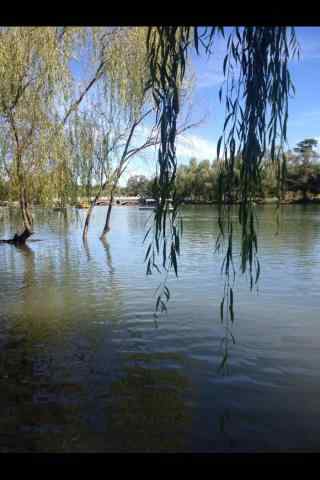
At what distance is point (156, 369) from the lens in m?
4.57

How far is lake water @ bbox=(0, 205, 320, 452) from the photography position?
3.34 meters

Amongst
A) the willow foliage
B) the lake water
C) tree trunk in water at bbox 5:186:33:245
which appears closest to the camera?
the willow foliage

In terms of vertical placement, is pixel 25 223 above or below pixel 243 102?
below

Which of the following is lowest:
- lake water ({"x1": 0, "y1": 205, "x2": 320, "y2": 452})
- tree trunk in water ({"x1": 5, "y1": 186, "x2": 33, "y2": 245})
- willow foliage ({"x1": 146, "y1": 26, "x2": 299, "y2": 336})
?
lake water ({"x1": 0, "y1": 205, "x2": 320, "y2": 452})

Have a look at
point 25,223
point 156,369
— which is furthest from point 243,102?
point 25,223

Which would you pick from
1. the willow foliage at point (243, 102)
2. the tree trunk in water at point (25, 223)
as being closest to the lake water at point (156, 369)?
the willow foliage at point (243, 102)

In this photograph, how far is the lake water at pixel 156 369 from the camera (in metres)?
3.34

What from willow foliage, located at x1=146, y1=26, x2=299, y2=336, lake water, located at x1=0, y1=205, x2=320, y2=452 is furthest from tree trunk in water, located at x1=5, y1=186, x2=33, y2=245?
willow foliage, located at x1=146, y1=26, x2=299, y2=336

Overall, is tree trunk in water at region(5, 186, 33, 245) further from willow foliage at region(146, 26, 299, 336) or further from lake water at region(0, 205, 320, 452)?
willow foliage at region(146, 26, 299, 336)

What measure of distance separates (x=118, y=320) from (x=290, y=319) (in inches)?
90.2

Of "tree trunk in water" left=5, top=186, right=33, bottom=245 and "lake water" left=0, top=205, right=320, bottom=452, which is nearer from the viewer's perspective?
"lake water" left=0, top=205, right=320, bottom=452

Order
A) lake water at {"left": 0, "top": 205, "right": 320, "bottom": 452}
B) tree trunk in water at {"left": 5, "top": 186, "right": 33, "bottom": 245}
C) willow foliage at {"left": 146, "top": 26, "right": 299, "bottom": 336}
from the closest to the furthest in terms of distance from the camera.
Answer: willow foliage at {"left": 146, "top": 26, "right": 299, "bottom": 336}
lake water at {"left": 0, "top": 205, "right": 320, "bottom": 452}
tree trunk in water at {"left": 5, "top": 186, "right": 33, "bottom": 245}

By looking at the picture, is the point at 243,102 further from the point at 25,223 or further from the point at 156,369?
the point at 25,223
